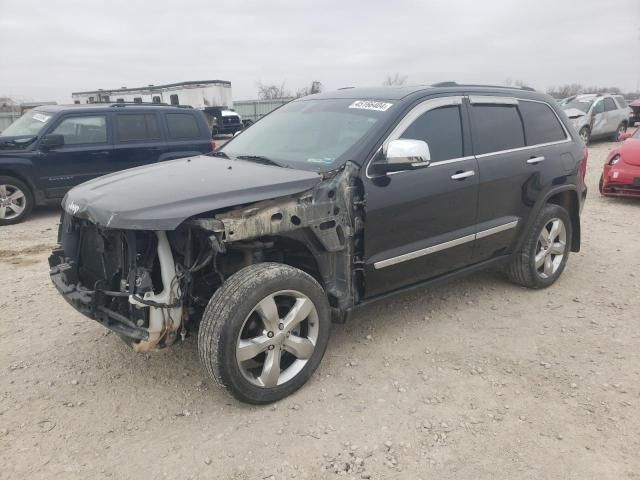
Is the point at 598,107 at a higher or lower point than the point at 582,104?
lower

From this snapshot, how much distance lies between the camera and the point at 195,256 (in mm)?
2889

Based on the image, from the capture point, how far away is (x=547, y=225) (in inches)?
181

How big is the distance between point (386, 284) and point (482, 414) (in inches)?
40.7

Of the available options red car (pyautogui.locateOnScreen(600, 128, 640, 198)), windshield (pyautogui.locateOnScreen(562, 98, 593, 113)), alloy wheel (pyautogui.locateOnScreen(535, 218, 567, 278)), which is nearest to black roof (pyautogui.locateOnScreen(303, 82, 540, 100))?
alloy wheel (pyautogui.locateOnScreen(535, 218, 567, 278))

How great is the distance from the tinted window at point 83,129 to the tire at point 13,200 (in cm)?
95

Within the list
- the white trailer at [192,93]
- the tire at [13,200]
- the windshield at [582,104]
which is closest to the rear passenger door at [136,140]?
the tire at [13,200]

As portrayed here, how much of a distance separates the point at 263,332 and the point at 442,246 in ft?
5.11

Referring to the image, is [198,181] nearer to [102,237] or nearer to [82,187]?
[102,237]

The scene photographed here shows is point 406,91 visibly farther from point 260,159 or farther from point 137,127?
point 137,127

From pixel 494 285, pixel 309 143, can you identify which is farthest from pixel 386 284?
pixel 494 285

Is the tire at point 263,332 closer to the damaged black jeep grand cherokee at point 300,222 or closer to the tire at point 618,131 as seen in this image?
the damaged black jeep grand cherokee at point 300,222

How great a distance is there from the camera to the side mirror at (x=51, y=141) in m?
7.47

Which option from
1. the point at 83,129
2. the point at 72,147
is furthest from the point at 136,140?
the point at 72,147

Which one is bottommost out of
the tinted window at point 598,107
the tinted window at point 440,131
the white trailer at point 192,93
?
the tinted window at point 440,131
